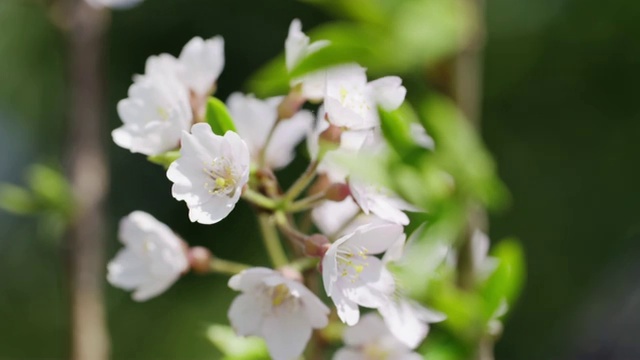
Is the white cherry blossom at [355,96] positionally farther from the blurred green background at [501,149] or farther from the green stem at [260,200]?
the blurred green background at [501,149]

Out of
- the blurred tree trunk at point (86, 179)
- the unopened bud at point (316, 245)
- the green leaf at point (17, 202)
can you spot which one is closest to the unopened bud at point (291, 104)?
the unopened bud at point (316, 245)

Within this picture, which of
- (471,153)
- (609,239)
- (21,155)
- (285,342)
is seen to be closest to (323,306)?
(285,342)

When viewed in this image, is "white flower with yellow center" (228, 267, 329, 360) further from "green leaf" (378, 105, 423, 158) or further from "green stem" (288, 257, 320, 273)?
"green leaf" (378, 105, 423, 158)

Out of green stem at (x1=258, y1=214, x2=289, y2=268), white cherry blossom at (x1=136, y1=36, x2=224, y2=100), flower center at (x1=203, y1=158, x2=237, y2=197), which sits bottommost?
green stem at (x1=258, y1=214, x2=289, y2=268)

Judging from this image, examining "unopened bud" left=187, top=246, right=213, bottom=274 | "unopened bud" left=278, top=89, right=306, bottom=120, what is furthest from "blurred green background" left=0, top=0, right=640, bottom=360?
"unopened bud" left=278, top=89, right=306, bottom=120

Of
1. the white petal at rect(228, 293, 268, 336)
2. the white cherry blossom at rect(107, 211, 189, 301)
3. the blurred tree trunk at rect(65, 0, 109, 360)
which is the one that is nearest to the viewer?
the white petal at rect(228, 293, 268, 336)

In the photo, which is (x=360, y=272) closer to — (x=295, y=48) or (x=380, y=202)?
(x=380, y=202)
